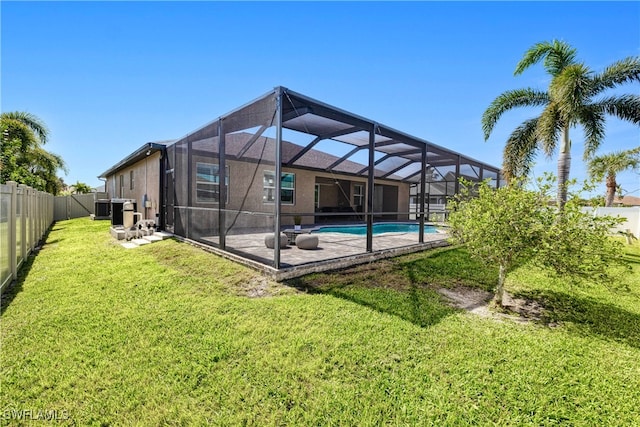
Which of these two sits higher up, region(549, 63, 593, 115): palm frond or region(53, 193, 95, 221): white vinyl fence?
region(549, 63, 593, 115): palm frond

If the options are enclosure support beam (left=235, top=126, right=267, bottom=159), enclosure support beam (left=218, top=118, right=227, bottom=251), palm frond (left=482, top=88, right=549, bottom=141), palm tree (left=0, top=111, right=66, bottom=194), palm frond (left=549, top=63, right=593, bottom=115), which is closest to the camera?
enclosure support beam (left=235, top=126, right=267, bottom=159)

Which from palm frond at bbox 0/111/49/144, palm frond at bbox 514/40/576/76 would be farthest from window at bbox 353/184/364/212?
palm frond at bbox 0/111/49/144

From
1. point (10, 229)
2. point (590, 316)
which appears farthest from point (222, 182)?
point (590, 316)

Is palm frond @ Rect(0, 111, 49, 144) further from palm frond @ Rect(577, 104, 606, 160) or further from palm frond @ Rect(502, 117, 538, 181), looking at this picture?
palm frond @ Rect(577, 104, 606, 160)

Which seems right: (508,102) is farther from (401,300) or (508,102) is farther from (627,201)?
(627,201)

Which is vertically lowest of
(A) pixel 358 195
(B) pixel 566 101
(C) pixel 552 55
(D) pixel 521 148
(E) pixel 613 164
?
(A) pixel 358 195

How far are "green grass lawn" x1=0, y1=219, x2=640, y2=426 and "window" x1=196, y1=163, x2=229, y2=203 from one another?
105 inches

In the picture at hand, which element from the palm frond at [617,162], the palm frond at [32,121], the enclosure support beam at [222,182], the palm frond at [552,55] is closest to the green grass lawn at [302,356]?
the enclosure support beam at [222,182]

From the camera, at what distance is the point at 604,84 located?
1012 cm

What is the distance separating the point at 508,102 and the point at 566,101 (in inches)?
102

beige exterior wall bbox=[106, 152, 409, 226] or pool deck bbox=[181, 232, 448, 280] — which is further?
beige exterior wall bbox=[106, 152, 409, 226]

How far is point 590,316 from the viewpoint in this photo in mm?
4262

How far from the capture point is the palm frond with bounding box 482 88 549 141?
11484mm

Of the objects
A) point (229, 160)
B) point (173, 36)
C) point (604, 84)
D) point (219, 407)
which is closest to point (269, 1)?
point (173, 36)
